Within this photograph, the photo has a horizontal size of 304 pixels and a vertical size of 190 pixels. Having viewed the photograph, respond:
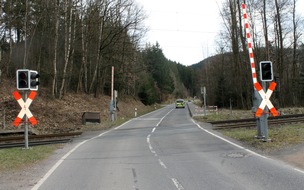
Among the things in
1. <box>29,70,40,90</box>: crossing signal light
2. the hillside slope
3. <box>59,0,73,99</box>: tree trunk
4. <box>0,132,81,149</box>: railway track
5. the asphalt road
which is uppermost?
<box>59,0,73,99</box>: tree trunk

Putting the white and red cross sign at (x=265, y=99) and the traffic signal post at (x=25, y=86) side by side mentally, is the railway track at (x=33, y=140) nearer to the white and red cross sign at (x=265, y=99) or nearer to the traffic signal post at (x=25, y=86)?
the traffic signal post at (x=25, y=86)

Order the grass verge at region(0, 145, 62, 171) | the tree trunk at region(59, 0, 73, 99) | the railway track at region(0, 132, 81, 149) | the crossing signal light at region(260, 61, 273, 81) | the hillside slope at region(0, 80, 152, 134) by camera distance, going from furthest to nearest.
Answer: the tree trunk at region(59, 0, 73, 99), the hillside slope at region(0, 80, 152, 134), the railway track at region(0, 132, 81, 149), the crossing signal light at region(260, 61, 273, 81), the grass verge at region(0, 145, 62, 171)

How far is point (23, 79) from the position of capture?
42.8 ft

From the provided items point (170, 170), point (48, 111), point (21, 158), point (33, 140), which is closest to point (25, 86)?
point (21, 158)

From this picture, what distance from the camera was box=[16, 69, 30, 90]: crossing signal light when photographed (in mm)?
12984

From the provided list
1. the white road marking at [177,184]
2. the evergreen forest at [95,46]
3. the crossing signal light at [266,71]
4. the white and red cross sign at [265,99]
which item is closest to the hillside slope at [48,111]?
the evergreen forest at [95,46]

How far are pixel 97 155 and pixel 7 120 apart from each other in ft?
49.5

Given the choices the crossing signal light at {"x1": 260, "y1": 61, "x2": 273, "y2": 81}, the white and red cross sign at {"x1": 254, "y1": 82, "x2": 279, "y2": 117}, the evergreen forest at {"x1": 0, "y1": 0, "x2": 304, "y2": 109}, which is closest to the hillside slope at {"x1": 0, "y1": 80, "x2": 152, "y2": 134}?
the evergreen forest at {"x1": 0, "y1": 0, "x2": 304, "y2": 109}

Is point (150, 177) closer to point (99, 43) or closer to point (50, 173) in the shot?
point (50, 173)

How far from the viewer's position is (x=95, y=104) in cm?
4022

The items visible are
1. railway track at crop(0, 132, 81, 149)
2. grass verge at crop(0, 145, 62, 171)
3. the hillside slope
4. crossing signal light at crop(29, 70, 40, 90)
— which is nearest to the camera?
grass verge at crop(0, 145, 62, 171)

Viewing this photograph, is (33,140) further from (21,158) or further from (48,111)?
(48,111)

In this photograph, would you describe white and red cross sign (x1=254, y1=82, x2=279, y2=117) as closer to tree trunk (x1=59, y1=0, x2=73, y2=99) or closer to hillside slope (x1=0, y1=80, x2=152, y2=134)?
hillside slope (x1=0, y1=80, x2=152, y2=134)

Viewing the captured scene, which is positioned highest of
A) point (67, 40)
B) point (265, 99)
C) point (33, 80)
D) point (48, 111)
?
point (67, 40)
